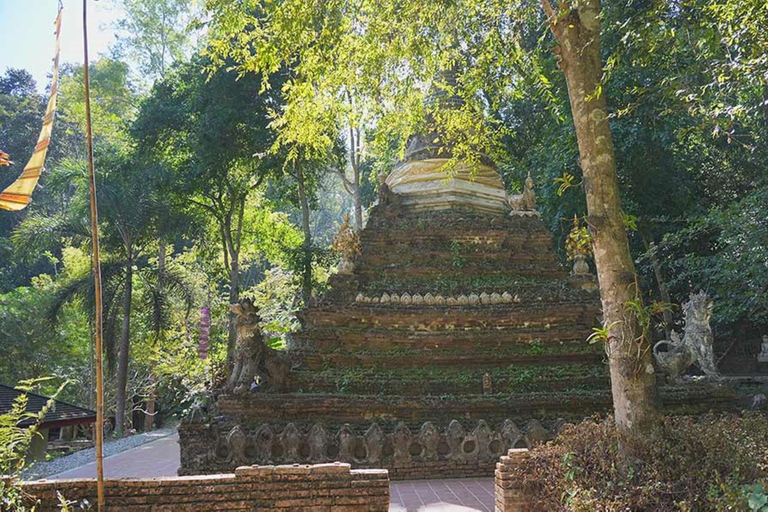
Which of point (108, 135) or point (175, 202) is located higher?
point (108, 135)

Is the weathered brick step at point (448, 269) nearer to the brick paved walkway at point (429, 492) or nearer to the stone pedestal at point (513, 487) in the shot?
the brick paved walkway at point (429, 492)

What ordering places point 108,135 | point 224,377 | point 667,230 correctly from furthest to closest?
point 108,135 < point 667,230 < point 224,377

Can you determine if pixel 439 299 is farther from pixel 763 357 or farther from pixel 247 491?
pixel 763 357

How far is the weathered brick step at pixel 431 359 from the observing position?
992cm

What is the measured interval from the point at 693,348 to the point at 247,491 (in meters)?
9.35

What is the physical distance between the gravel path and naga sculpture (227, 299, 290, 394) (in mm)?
3365

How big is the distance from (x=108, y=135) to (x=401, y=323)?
81.3ft

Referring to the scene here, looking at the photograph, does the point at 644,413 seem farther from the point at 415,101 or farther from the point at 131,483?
the point at 415,101

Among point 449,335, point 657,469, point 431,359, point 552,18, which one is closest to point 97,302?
point 657,469

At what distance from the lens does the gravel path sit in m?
10.6

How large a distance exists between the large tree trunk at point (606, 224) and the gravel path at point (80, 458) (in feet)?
27.7

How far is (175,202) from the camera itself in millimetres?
20125

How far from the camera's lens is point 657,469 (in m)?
4.30

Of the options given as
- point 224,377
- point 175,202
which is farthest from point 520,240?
point 175,202
